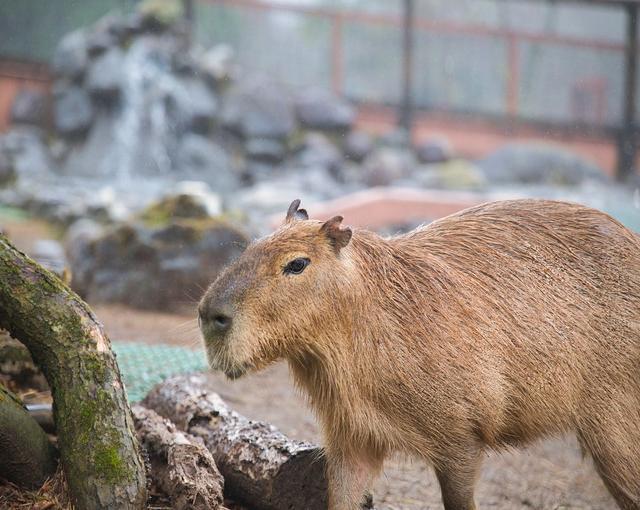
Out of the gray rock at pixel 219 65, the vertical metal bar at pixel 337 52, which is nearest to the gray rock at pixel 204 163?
the gray rock at pixel 219 65

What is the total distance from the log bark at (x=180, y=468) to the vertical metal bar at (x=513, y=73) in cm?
1012

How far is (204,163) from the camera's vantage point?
14.0 metres

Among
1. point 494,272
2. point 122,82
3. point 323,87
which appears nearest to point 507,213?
point 494,272

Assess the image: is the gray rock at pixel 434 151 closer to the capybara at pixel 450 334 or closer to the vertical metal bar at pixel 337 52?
the vertical metal bar at pixel 337 52

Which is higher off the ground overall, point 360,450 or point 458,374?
point 458,374

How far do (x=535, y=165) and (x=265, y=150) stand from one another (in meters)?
4.74

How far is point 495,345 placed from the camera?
2994mm

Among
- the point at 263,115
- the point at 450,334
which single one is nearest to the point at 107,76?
the point at 263,115

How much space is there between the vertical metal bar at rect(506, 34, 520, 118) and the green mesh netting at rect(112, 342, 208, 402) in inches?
329

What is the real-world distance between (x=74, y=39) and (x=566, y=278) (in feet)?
43.2

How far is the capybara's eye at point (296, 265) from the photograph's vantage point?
2.73 m

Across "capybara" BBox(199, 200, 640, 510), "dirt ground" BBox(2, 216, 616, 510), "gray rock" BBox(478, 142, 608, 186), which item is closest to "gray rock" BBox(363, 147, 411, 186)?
"gray rock" BBox(478, 142, 608, 186)

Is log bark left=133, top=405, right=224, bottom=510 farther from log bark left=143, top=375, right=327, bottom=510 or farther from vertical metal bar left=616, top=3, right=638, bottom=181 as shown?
vertical metal bar left=616, top=3, right=638, bottom=181

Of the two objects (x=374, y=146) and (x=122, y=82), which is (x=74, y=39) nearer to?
(x=122, y=82)
